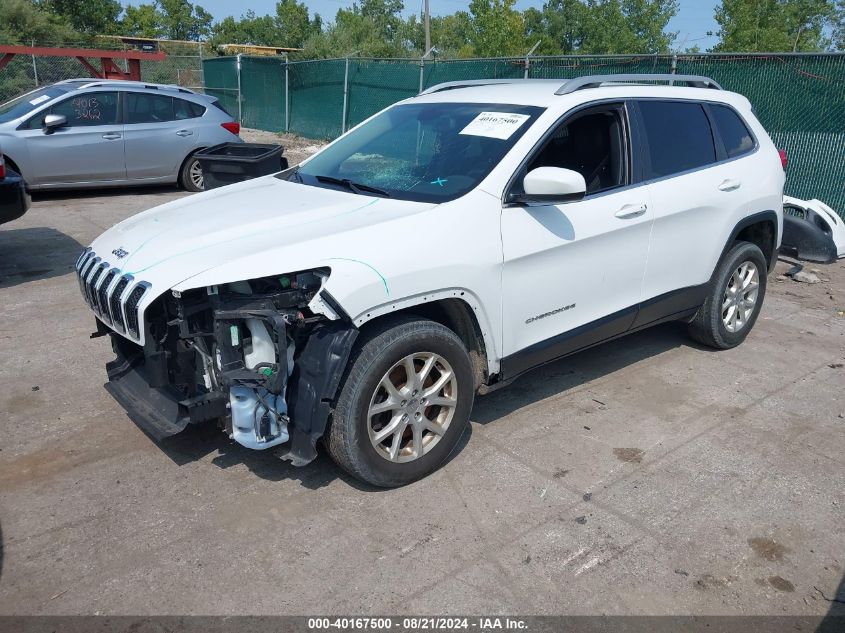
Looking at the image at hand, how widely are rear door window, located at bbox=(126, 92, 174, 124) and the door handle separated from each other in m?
8.72

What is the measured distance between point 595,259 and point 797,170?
6.96 metres

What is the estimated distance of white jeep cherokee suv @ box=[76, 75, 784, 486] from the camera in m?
3.30

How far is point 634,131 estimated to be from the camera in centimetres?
458

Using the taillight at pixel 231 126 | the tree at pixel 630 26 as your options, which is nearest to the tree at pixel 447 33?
the tree at pixel 630 26

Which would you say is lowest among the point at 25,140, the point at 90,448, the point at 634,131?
the point at 90,448

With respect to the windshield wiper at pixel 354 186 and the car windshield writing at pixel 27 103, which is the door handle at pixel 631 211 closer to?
the windshield wiper at pixel 354 186

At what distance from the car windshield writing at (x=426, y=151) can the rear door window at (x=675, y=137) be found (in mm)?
959

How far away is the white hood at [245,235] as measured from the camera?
3227mm

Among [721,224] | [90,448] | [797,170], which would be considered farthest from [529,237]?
[797,170]

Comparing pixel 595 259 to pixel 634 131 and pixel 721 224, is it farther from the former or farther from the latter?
pixel 721 224

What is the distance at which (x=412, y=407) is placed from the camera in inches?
142

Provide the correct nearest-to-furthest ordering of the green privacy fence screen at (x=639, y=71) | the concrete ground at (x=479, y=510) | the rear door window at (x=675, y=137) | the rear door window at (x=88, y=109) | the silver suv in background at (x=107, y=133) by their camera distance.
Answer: the concrete ground at (x=479, y=510)
the rear door window at (x=675, y=137)
the green privacy fence screen at (x=639, y=71)
the silver suv in background at (x=107, y=133)
the rear door window at (x=88, y=109)

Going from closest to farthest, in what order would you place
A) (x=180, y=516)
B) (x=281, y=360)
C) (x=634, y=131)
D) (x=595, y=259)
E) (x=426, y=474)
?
(x=281, y=360) < (x=180, y=516) < (x=426, y=474) < (x=595, y=259) < (x=634, y=131)

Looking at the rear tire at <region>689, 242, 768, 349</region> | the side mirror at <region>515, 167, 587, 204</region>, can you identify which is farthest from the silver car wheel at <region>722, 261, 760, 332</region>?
the side mirror at <region>515, 167, 587, 204</region>
